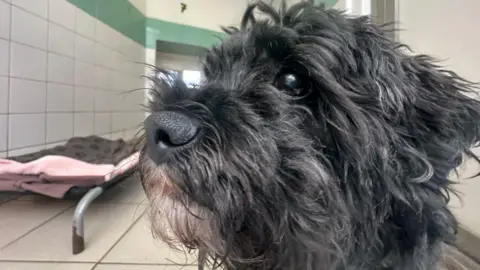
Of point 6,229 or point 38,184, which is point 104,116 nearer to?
point 38,184

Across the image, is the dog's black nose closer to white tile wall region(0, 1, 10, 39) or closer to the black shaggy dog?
the black shaggy dog

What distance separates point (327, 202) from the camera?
634 mm

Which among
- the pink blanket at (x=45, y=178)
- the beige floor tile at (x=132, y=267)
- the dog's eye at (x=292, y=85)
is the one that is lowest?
the beige floor tile at (x=132, y=267)

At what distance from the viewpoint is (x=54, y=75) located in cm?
264

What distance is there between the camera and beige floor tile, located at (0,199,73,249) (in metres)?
1.41

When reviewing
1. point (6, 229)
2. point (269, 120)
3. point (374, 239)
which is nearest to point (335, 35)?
point (269, 120)

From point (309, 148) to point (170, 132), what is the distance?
20 centimetres

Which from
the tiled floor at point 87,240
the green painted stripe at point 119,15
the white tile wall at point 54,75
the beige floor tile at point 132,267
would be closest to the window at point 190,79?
the tiled floor at point 87,240

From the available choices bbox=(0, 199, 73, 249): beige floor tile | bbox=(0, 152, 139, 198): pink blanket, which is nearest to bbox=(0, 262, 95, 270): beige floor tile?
bbox=(0, 199, 73, 249): beige floor tile

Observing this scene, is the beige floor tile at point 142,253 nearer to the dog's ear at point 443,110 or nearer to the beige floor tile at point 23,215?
the beige floor tile at point 23,215

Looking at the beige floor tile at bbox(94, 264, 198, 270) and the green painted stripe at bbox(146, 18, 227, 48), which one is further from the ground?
the green painted stripe at bbox(146, 18, 227, 48)

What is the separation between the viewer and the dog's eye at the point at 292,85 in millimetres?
681

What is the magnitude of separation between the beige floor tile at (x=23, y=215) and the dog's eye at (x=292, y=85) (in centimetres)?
105

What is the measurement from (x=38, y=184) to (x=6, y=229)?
25 centimetres
